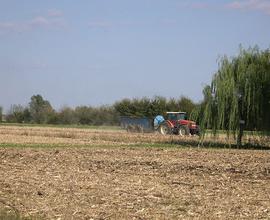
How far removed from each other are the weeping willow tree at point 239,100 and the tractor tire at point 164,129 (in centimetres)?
1903

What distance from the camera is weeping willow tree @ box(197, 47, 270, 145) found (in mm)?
30094

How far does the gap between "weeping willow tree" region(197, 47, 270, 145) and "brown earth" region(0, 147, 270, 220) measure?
39.6ft

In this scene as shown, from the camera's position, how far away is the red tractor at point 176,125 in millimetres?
47531

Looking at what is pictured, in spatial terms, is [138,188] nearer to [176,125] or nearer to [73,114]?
[176,125]

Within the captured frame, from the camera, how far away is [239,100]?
3053 centimetres

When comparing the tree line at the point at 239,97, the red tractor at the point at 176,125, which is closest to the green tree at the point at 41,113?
the red tractor at the point at 176,125

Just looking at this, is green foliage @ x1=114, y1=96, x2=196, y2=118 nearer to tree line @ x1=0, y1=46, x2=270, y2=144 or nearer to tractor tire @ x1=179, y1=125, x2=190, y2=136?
tractor tire @ x1=179, y1=125, x2=190, y2=136

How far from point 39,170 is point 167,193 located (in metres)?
5.78

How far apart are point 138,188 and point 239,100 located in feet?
63.9

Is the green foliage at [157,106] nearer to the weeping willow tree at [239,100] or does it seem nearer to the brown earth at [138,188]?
the weeping willow tree at [239,100]

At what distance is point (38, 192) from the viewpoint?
1198cm

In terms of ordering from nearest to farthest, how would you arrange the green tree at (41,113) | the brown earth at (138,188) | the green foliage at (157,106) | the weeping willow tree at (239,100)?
the brown earth at (138,188)
the weeping willow tree at (239,100)
the green foliage at (157,106)
the green tree at (41,113)

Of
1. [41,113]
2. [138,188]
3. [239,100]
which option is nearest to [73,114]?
[41,113]

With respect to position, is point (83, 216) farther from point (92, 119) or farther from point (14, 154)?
point (92, 119)
